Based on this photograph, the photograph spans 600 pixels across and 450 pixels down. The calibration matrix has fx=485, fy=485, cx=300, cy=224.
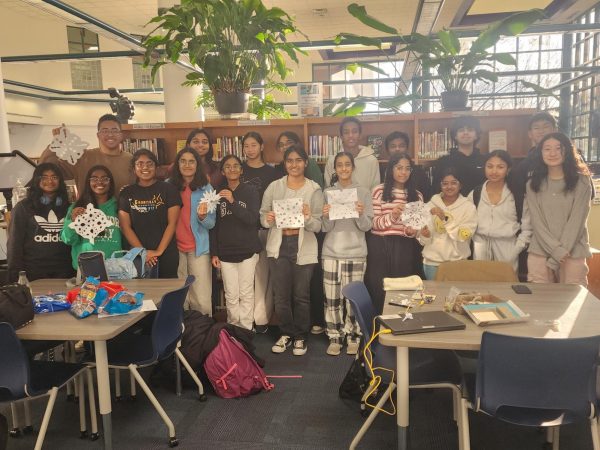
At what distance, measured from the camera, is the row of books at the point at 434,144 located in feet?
15.4

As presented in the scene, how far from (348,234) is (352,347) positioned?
91cm

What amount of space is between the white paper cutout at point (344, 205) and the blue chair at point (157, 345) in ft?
4.07

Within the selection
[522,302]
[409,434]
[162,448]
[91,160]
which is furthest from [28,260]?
[522,302]

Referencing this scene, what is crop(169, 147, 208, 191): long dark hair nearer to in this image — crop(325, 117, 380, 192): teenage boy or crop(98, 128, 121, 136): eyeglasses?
crop(98, 128, 121, 136): eyeglasses

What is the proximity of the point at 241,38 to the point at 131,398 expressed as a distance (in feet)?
10.3

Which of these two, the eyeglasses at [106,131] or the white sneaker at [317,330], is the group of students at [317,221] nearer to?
the eyeglasses at [106,131]

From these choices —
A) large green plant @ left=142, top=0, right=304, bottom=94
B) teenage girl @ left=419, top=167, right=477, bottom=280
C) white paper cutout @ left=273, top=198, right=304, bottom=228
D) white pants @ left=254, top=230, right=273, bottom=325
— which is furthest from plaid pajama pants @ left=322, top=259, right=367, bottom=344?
large green plant @ left=142, top=0, right=304, bottom=94

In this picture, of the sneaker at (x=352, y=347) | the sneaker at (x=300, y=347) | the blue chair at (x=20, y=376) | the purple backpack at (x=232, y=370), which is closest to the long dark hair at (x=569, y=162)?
the sneaker at (x=352, y=347)

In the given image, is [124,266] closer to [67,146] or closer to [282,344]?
[67,146]

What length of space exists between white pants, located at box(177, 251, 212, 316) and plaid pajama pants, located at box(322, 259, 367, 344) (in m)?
0.98

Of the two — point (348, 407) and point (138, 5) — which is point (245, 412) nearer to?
point (348, 407)

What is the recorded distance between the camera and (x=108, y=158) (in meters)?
4.23

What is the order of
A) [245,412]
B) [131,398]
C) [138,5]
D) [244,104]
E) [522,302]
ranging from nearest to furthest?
[522,302]
[245,412]
[131,398]
[244,104]
[138,5]

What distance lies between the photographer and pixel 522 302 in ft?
8.38
